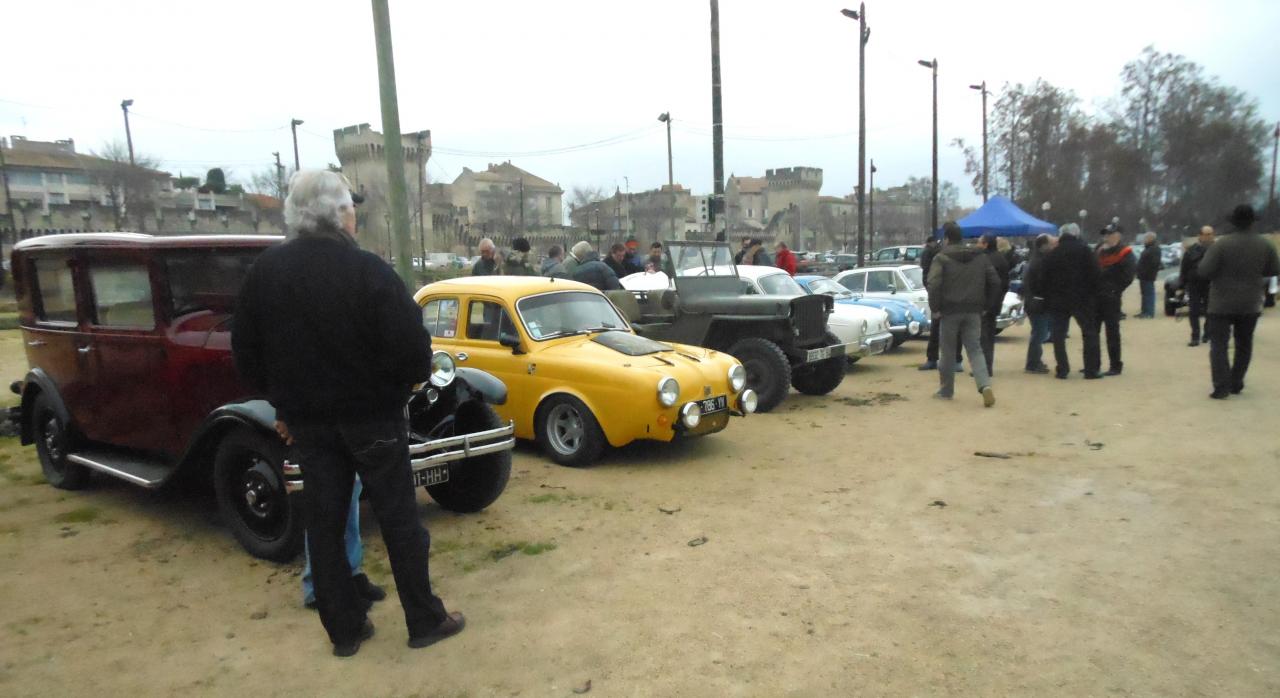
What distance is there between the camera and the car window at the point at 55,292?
535 cm

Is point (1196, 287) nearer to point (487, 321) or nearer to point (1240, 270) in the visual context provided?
point (1240, 270)

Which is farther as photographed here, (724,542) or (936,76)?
(936,76)

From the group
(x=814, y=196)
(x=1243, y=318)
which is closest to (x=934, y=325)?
(x=1243, y=318)

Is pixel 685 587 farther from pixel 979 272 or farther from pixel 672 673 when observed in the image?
pixel 979 272

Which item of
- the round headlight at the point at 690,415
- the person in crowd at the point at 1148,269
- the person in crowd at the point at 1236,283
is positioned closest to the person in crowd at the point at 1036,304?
the person in crowd at the point at 1236,283

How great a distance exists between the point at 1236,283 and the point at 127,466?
9.60 m

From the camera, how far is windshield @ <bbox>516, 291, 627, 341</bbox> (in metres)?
Result: 6.80

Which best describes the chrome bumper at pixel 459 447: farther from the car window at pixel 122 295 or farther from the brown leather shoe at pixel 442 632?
the car window at pixel 122 295

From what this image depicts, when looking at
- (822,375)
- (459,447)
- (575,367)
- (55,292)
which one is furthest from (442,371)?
(822,375)

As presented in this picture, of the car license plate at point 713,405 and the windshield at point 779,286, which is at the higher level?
the windshield at point 779,286

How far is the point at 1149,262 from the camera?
1625 cm

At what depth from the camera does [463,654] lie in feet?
10.8

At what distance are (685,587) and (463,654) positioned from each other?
1153 mm

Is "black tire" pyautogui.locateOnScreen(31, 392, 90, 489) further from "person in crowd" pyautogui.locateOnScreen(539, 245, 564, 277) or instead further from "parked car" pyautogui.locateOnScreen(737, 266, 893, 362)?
"parked car" pyautogui.locateOnScreen(737, 266, 893, 362)
